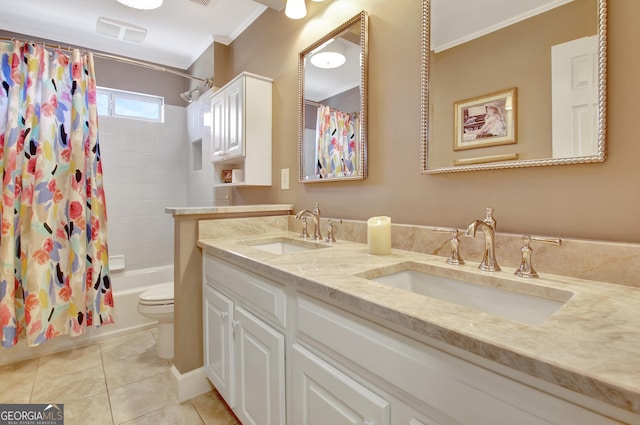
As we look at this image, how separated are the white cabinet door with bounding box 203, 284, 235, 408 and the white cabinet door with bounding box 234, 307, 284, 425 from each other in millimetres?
74

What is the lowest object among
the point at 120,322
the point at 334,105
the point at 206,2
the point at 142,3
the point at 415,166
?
the point at 120,322

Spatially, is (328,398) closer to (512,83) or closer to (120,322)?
(512,83)

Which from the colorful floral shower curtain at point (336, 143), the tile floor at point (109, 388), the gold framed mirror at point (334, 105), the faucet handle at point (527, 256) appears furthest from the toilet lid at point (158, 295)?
the faucet handle at point (527, 256)

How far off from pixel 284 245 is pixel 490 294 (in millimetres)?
1092

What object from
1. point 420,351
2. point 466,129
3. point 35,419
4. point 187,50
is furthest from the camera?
point 187,50

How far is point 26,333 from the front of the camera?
1901 mm

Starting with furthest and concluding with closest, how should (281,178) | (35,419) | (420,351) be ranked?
1. (281,178)
2. (35,419)
3. (420,351)

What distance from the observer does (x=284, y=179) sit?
2098mm

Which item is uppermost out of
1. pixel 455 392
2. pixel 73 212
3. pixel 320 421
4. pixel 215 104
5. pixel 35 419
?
pixel 215 104

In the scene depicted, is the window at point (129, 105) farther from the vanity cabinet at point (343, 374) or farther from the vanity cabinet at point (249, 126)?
the vanity cabinet at point (343, 374)

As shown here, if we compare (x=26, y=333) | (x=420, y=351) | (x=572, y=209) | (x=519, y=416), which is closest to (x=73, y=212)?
(x=26, y=333)

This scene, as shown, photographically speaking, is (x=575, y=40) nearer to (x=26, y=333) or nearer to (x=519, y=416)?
(x=519, y=416)

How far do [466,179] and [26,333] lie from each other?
8.54 ft

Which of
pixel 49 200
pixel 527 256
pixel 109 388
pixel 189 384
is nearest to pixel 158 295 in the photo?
pixel 109 388
